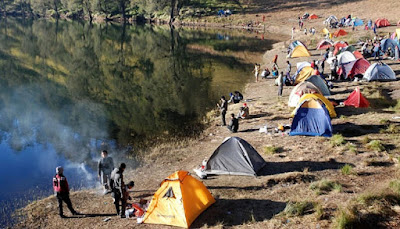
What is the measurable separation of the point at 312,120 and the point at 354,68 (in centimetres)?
1398

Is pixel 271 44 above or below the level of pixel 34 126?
above

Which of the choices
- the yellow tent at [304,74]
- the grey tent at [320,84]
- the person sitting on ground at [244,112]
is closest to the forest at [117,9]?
the yellow tent at [304,74]

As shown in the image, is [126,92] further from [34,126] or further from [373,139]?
[373,139]

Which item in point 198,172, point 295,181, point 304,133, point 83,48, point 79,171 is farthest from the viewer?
point 83,48

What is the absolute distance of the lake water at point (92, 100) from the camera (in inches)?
688

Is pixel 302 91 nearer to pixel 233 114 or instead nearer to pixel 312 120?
pixel 312 120

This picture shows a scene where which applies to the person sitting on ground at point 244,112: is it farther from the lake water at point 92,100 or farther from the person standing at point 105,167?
the person standing at point 105,167

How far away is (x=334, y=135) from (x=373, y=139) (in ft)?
5.72

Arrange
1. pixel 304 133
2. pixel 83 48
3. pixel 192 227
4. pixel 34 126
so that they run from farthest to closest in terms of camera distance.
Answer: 1. pixel 83 48
2. pixel 34 126
3. pixel 304 133
4. pixel 192 227

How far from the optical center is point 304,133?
1797 cm

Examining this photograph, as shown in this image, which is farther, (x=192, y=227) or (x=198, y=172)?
(x=198, y=172)

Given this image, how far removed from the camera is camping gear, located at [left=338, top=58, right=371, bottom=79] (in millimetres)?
29109

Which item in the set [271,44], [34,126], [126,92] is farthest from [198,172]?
[271,44]

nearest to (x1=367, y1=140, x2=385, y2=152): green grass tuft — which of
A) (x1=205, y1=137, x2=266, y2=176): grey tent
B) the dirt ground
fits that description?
the dirt ground
